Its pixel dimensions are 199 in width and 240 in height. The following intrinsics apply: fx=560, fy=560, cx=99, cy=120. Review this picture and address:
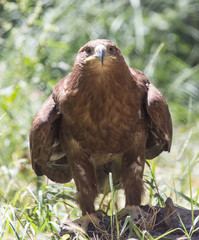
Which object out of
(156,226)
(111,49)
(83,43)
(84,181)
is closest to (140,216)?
(156,226)

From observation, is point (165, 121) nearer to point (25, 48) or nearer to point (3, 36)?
point (25, 48)

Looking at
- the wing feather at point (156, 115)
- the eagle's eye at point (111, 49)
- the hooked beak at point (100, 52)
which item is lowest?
the wing feather at point (156, 115)

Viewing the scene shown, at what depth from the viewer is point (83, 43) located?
23.3 feet

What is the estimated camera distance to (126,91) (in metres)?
4.09

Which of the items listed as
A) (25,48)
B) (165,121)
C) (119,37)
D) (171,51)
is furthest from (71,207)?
(171,51)

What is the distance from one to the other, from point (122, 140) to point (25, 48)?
2900 millimetres

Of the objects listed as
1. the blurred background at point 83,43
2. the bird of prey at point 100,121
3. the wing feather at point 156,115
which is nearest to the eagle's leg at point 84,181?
the bird of prey at point 100,121

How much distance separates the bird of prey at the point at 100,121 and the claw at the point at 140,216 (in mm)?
81

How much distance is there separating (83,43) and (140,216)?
342cm

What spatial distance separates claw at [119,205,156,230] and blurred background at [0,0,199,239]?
0.90m

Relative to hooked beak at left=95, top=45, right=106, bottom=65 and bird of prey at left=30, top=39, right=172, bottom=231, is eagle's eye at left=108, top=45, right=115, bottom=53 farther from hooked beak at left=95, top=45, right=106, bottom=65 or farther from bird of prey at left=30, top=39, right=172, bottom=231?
hooked beak at left=95, top=45, right=106, bottom=65

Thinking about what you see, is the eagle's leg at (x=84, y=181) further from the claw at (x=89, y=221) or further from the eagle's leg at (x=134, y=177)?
the eagle's leg at (x=134, y=177)

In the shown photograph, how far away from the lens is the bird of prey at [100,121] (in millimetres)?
4043

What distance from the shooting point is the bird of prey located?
4.04m
